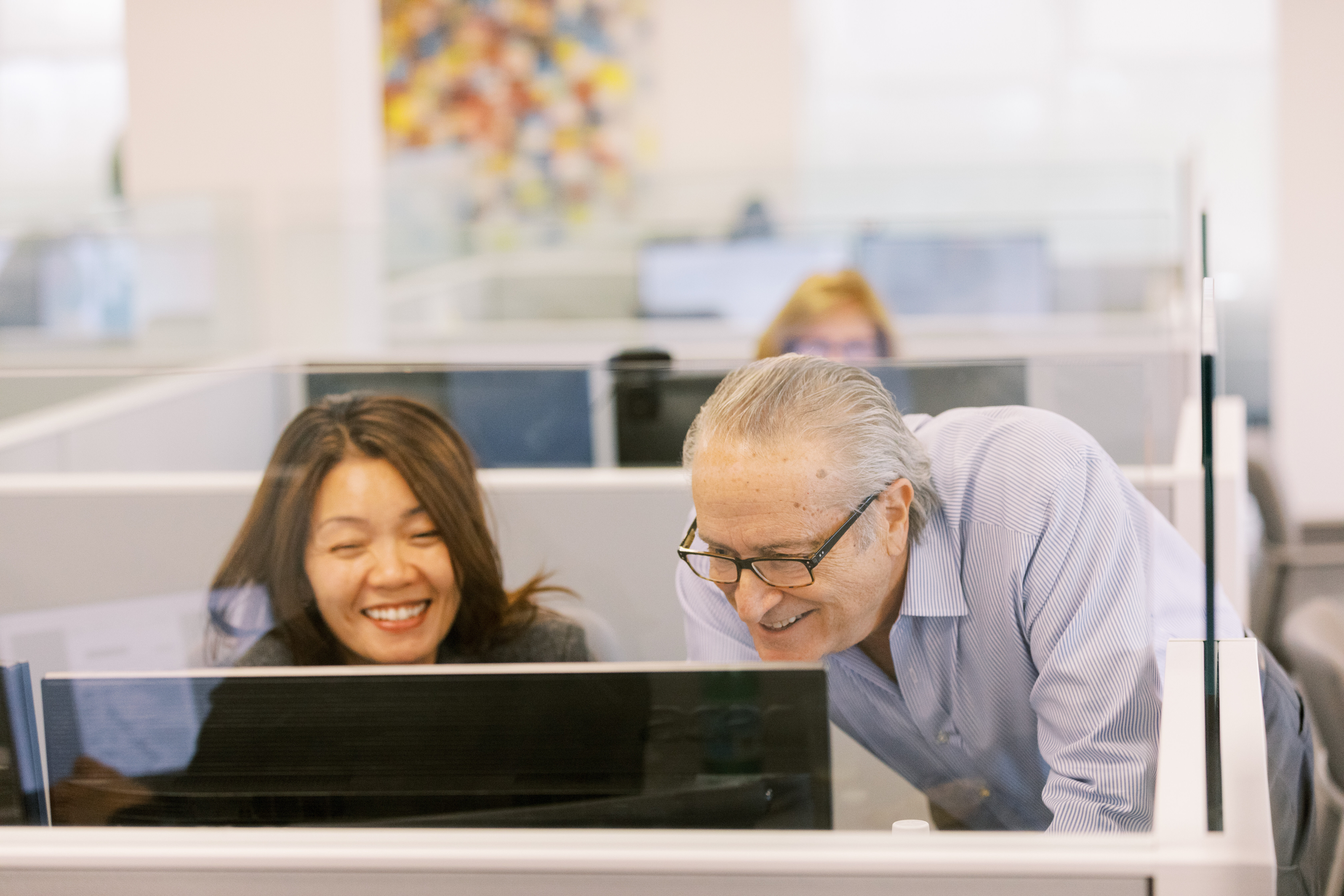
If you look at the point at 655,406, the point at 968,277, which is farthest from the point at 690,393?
the point at 968,277

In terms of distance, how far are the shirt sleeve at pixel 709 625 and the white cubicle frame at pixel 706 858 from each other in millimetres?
162

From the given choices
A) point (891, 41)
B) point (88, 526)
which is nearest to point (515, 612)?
point (88, 526)

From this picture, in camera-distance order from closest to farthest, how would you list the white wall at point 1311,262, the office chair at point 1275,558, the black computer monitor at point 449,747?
1. the black computer monitor at point 449,747
2. the office chair at point 1275,558
3. the white wall at point 1311,262

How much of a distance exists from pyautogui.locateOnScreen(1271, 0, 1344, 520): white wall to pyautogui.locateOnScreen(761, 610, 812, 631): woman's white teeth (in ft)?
12.4

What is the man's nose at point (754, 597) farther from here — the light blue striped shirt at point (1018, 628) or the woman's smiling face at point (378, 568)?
the woman's smiling face at point (378, 568)

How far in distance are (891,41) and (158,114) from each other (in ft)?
11.2

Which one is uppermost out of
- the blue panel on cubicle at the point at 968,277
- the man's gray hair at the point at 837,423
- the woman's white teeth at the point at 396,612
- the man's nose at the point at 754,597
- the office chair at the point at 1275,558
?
the blue panel on cubicle at the point at 968,277

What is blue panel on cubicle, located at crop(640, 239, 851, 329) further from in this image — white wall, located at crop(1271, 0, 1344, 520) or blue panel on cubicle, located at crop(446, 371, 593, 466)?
blue panel on cubicle, located at crop(446, 371, 593, 466)

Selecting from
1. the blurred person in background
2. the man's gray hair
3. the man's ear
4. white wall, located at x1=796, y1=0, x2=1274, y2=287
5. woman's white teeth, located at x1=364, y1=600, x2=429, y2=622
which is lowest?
woman's white teeth, located at x1=364, y1=600, x2=429, y2=622

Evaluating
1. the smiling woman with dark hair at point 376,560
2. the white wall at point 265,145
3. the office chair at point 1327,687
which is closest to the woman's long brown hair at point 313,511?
the smiling woman with dark hair at point 376,560

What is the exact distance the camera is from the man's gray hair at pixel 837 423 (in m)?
0.93

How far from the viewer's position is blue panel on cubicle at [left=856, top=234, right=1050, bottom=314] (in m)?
3.50

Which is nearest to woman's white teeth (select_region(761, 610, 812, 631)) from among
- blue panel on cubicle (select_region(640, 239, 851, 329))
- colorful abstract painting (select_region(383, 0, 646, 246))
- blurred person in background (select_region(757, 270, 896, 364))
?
blurred person in background (select_region(757, 270, 896, 364))

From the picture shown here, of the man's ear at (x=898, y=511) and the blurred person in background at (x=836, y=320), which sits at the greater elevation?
the blurred person in background at (x=836, y=320)
